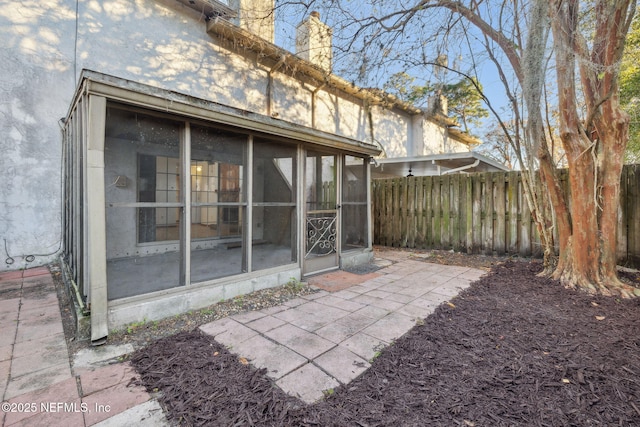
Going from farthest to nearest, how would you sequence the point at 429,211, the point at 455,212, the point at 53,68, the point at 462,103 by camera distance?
the point at 462,103, the point at 429,211, the point at 455,212, the point at 53,68

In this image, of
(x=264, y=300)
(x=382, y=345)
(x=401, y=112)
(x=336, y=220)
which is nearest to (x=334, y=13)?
(x=336, y=220)

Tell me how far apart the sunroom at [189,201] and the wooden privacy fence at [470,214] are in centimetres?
192

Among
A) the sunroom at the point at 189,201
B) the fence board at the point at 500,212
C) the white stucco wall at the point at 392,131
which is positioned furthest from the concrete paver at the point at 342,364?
the white stucco wall at the point at 392,131

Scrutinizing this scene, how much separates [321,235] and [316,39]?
460 centimetres

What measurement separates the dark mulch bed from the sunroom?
922mm

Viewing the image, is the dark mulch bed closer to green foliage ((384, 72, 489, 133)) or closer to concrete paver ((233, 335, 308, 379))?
concrete paver ((233, 335, 308, 379))

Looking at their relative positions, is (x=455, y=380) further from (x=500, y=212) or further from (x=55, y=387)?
(x=500, y=212)

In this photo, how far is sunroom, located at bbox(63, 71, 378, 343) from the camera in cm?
235

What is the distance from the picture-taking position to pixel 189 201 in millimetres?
2881

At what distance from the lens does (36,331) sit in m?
2.40

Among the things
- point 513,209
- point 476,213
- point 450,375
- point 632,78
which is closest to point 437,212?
point 476,213

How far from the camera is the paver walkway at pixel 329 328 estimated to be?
6.14 feet

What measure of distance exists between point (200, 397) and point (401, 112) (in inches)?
461

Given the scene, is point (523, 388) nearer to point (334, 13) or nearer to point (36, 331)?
point (36, 331)
